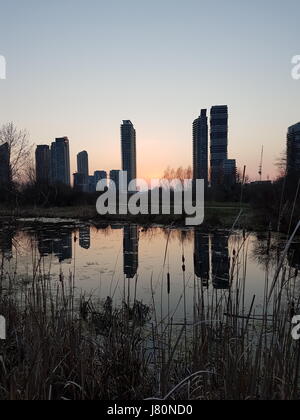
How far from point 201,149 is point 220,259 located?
44640 millimetres

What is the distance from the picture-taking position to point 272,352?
2.09 metres

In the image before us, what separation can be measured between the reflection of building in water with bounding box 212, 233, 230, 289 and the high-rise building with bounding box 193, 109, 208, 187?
34.3 metres

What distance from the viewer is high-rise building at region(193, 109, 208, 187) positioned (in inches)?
1845

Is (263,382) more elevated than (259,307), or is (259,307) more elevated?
(263,382)

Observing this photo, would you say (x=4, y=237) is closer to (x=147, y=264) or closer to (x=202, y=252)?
(x=147, y=264)

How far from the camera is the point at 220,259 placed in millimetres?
9891

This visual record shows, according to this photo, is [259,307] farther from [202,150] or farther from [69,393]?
[202,150]

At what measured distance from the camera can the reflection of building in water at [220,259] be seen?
6848mm

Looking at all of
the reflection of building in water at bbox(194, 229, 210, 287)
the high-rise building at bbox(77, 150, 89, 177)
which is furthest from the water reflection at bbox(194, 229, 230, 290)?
the high-rise building at bbox(77, 150, 89, 177)

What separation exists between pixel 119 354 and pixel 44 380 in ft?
3.00

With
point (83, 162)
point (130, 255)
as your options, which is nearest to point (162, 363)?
point (130, 255)

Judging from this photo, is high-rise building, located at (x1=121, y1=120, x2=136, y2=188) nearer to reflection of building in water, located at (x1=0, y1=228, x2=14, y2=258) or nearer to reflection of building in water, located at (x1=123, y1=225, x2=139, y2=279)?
reflection of building in water, located at (x1=123, y1=225, x2=139, y2=279)

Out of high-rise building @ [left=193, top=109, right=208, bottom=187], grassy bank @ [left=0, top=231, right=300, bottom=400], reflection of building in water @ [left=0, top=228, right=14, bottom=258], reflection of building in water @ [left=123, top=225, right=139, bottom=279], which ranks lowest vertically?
reflection of building in water @ [left=123, top=225, right=139, bottom=279]
